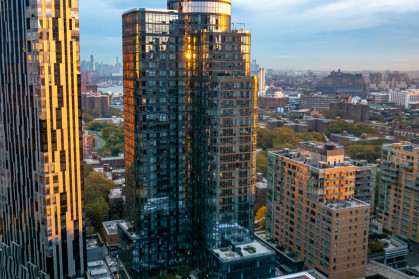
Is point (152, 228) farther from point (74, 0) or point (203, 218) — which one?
point (74, 0)

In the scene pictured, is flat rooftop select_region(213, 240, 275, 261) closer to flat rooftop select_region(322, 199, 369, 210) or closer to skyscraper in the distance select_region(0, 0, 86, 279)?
flat rooftop select_region(322, 199, 369, 210)

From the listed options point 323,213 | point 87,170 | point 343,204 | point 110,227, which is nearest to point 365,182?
point 343,204

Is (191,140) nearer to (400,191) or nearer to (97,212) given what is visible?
(97,212)

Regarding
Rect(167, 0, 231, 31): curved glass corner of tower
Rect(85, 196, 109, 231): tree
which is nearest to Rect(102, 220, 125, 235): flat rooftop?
Rect(85, 196, 109, 231): tree

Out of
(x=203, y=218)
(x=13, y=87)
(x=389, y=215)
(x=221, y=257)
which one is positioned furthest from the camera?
(x=389, y=215)

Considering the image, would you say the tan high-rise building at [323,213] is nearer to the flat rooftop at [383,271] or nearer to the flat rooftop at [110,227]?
the flat rooftop at [383,271]

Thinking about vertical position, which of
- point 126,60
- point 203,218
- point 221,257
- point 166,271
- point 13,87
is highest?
point 126,60

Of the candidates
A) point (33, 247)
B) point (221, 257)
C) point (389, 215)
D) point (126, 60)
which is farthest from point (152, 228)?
point (389, 215)
